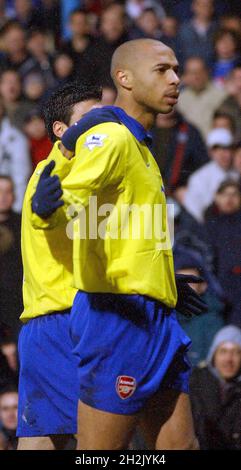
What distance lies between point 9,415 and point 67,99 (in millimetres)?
2331

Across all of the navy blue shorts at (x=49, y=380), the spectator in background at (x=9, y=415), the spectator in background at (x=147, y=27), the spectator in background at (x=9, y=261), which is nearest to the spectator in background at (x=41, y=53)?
A: the spectator in background at (x=147, y=27)

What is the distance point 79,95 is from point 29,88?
3.58 meters

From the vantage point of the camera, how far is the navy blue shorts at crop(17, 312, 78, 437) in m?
4.90

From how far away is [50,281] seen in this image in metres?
4.85

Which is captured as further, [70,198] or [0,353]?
[0,353]

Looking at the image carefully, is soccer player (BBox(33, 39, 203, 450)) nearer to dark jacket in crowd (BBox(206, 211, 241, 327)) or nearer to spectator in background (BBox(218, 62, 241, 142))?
dark jacket in crowd (BBox(206, 211, 241, 327))

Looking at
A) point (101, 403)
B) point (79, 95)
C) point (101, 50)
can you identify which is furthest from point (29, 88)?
point (101, 403)

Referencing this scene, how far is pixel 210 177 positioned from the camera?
26.3ft

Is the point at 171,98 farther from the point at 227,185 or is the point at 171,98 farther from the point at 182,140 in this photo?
the point at 182,140

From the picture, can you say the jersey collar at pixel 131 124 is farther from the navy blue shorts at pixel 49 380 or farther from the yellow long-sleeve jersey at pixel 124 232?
the navy blue shorts at pixel 49 380

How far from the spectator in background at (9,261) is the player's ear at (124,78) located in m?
3.15

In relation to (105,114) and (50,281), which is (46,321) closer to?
(50,281)

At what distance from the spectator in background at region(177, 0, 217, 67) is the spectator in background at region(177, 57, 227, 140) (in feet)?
0.41

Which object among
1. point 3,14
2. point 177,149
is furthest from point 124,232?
point 3,14
